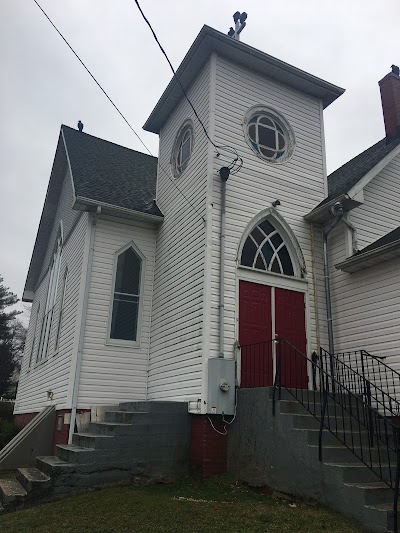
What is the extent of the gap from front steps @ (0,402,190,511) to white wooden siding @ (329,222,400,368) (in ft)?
12.0

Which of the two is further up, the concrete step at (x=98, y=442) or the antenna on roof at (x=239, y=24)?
the antenna on roof at (x=239, y=24)

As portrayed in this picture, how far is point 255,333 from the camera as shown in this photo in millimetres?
8953

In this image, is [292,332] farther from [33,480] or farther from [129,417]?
[33,480]

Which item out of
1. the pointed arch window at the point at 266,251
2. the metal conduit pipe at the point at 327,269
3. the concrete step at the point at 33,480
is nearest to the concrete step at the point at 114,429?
the concrete step at the point at 33,480

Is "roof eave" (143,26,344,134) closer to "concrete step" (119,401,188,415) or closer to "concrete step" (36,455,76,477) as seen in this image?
"concrete step" (119,401,188,415)

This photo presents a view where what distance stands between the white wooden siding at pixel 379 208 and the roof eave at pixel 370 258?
839 mm

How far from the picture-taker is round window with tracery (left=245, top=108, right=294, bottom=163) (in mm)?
10578

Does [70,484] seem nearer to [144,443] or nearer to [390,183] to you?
[144,443]

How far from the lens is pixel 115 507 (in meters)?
6.08

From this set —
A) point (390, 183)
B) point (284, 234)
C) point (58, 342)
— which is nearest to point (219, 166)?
point (284, 234)

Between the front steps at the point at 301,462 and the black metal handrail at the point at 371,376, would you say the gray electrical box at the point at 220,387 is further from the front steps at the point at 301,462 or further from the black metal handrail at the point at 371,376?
the black metal handrail at the point at 371,376

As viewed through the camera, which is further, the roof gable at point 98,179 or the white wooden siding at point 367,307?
the roof gable at point 98,179

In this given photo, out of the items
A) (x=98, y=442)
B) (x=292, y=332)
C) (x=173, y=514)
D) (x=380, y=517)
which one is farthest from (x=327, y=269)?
(x=173, y=514)

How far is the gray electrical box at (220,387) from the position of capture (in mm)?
7836
